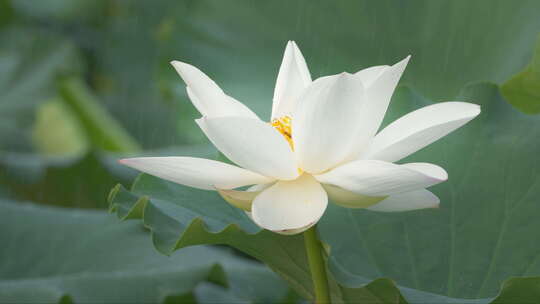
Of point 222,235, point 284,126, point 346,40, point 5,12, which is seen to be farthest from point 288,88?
point 5,12

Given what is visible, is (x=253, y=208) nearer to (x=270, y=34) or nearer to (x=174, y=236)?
(x=174, y=236)

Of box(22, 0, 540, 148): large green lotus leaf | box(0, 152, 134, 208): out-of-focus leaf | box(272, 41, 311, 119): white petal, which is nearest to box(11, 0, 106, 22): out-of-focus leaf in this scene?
box(22, 0, 540, 148): large green lotus leaf

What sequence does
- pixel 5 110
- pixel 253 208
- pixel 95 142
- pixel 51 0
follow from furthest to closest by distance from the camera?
1. pixel 51 0
2. pixel 5 110
3. pixel 95 142
4. pixel 253 208

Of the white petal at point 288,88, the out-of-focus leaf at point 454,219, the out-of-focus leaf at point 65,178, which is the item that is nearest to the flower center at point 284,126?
the white petal at point 288,88

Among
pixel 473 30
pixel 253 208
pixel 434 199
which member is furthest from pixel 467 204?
pixel 473 30

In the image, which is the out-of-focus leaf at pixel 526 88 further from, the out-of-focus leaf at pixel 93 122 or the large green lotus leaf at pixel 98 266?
the out-of-focus leaf at pixel 93 122

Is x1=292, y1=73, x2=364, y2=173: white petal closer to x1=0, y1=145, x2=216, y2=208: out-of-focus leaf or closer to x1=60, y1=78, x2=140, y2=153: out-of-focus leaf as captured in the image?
x1=0, y1=145, x2=216, y2=208: out-of-focus leaf
